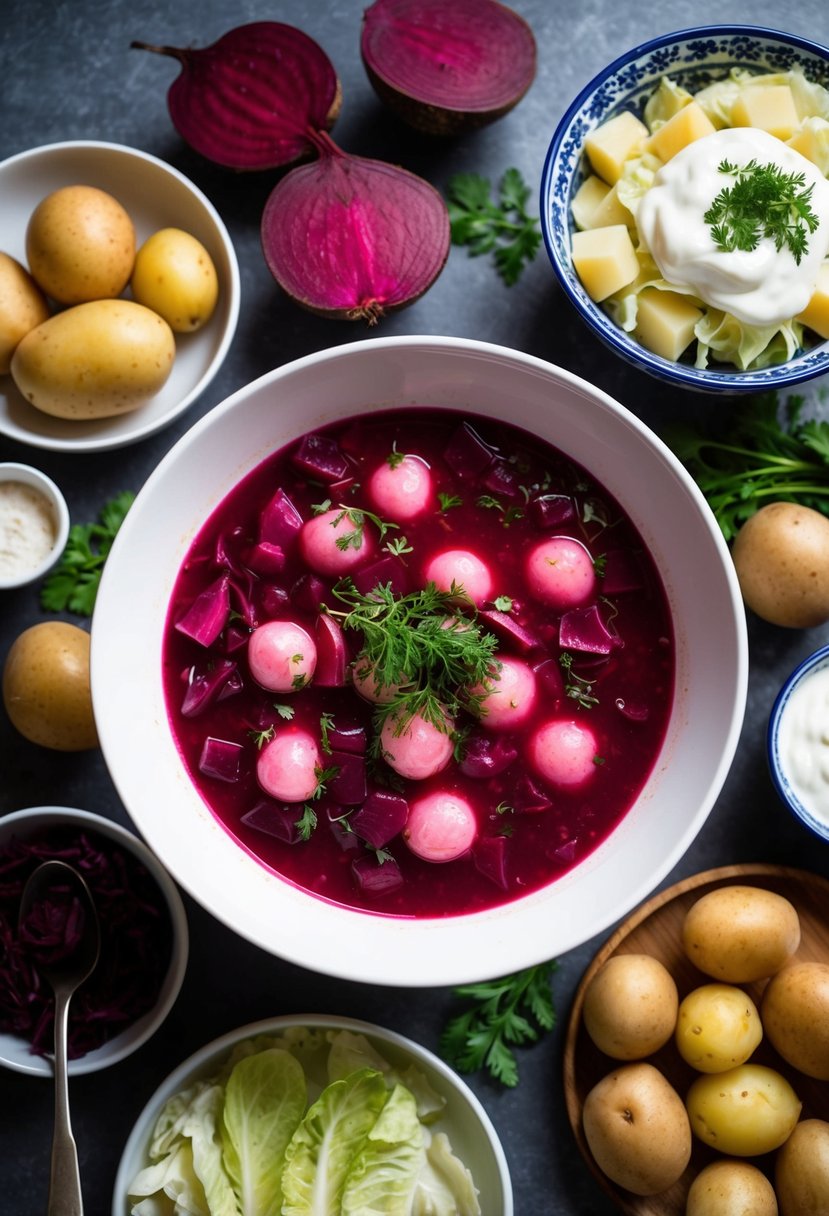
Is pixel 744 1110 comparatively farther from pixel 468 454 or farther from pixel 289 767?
pixel 468 454

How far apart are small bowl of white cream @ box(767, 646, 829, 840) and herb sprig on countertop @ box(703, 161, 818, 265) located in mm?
1077

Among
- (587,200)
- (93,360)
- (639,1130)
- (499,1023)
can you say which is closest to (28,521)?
(93,360)

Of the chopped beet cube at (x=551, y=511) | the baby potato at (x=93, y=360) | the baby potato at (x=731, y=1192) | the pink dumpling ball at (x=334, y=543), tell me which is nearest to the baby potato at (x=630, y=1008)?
the baby potato at (x=731, y=1192)

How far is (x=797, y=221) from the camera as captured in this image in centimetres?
273

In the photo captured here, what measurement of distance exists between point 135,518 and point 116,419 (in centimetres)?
68

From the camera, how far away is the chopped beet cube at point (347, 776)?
2557mm

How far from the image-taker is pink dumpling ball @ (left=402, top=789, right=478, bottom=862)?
2502 mm

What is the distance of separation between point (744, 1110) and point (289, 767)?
1511 mm

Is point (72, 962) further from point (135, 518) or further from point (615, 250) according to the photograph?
point (615, 250)

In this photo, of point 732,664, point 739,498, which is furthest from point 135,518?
point 739,498

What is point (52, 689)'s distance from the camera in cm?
278

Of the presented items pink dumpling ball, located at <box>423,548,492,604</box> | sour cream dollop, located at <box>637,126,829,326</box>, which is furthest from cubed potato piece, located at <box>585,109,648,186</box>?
pink dumpling ball, located at <box>423,548,492,604</box>

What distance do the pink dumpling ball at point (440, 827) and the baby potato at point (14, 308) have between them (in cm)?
168

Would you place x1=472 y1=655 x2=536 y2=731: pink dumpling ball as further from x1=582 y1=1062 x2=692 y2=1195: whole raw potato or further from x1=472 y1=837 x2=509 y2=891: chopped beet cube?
x1=582 y1=1062 x2=692 y2=1195: whole raw potato
